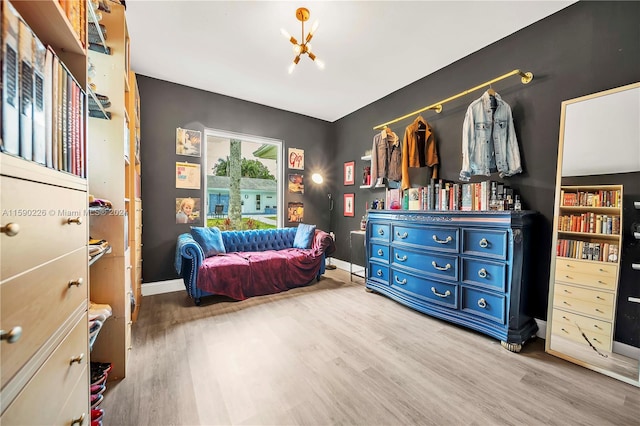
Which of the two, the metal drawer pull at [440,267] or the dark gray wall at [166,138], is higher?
the dark gray wall at [166,138]

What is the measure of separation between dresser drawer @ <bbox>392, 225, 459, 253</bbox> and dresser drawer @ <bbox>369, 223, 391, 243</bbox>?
98 mm

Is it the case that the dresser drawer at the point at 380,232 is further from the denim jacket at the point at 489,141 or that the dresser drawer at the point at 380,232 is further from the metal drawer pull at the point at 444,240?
the denim jacket at the point at 489,141

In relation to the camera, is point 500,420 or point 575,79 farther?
point 575,79

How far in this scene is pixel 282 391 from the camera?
5.27 ft

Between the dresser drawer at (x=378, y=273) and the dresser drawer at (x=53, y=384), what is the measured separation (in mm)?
2794

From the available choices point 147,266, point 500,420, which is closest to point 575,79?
point 500,420

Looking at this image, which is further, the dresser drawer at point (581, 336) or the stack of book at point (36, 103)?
the dresser drawer at point (581, 336)

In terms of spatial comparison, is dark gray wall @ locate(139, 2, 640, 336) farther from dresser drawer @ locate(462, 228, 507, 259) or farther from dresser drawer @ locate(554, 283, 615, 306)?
dresser drawer @ locate(462, 228, 507, 259)

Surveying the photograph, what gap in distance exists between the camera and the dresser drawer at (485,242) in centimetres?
214

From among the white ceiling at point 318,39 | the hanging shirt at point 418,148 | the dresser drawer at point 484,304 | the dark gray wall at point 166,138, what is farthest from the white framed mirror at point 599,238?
the dark gray wall at point 166,138

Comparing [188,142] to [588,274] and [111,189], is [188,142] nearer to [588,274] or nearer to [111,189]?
[111,189]

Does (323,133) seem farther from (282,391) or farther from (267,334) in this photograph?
(282,391)

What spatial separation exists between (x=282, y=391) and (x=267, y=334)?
759mm

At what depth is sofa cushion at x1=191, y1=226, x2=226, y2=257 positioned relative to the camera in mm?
3471
